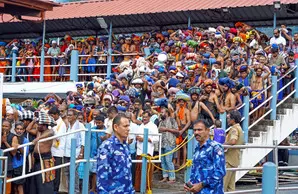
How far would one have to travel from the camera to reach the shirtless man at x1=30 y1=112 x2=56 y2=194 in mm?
10961

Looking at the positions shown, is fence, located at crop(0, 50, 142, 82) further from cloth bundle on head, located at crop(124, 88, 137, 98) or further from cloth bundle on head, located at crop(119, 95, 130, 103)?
cloth bundle on head, located at crop(119, 95, 130, 103)

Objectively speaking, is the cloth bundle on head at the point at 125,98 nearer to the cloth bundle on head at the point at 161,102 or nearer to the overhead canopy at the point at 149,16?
the cloth bundle on head at the point at 161,102

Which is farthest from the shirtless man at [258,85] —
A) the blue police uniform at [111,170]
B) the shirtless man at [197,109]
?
the blue police uniform at [111,170]

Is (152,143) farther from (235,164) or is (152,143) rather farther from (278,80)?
(278,80)

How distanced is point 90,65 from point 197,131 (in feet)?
44.8

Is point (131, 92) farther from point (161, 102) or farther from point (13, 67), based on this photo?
point (13, 67)

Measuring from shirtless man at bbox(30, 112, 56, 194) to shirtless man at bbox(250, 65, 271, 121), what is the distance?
18.7 ft

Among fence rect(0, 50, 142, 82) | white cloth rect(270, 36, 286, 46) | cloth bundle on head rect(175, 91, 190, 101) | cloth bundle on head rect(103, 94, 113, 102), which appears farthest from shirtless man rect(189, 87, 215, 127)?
fence rect(0, 50, 142, 82)

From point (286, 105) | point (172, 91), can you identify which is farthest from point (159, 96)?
point (286, 105)

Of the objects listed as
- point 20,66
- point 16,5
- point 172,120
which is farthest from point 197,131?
point 20,66

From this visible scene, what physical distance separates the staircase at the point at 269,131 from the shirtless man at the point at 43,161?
15.5 ft

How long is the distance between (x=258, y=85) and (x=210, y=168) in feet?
24.9

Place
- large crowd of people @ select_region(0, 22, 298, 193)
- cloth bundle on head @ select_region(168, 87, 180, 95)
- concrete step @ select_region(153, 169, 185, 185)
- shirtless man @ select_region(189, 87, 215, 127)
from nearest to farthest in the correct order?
large crowd of people @ select_region(0, 22, 298, 193)
shirtless man @ select_region(189, 87, 215, 127)
concrete step @ select_region(153, 169, 185, 185)
cloth bundle on head @ select_region(168, 87, 180, 95)

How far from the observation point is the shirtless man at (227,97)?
46.1ft
